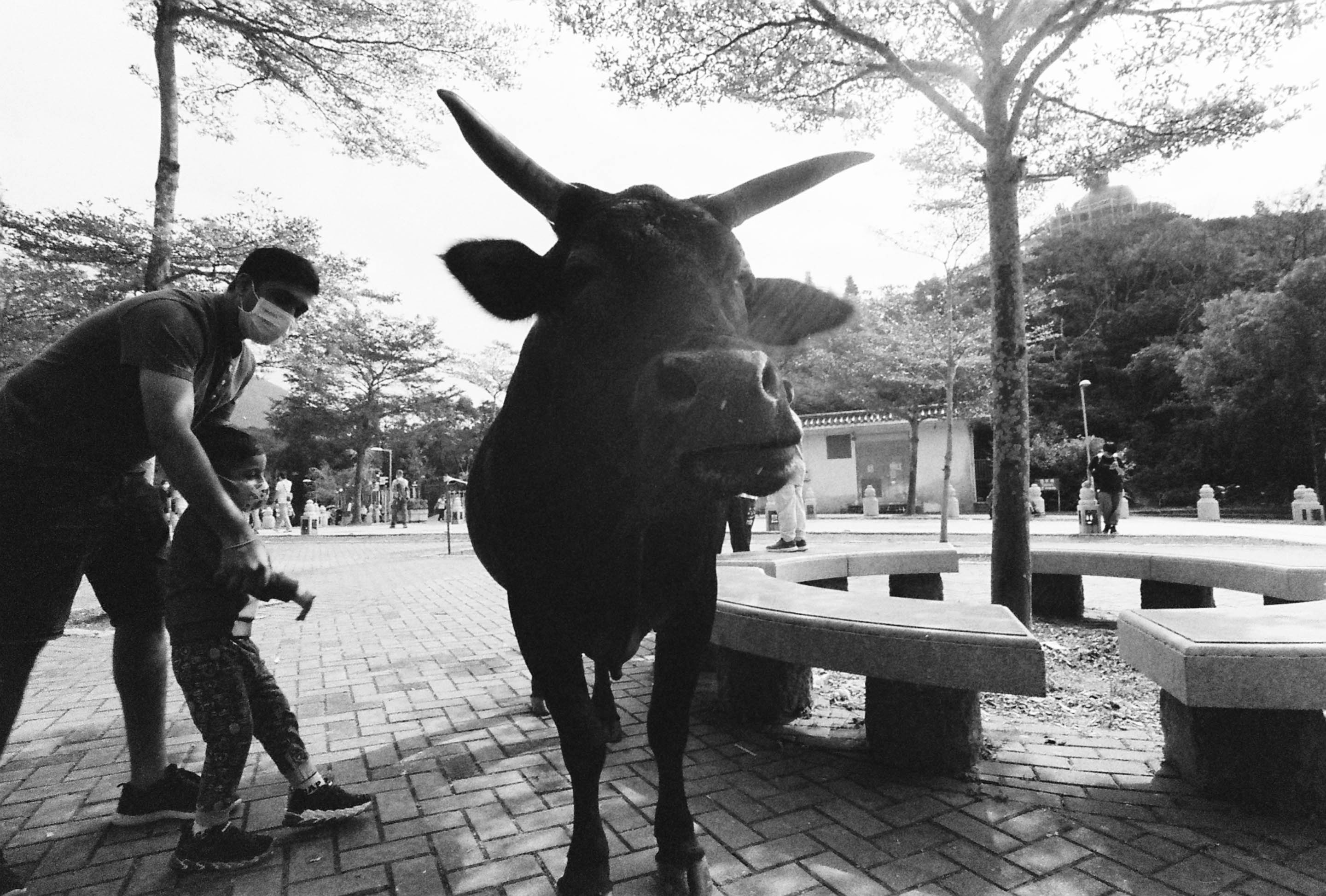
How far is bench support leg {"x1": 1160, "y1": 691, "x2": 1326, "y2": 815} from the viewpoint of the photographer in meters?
2.50

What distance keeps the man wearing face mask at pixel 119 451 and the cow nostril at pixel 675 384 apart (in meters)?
1.45

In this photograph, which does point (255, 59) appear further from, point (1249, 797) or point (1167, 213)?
point (1167, 213)

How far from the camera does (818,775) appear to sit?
3000mm

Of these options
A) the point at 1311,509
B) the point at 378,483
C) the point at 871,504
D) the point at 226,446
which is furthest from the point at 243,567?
the point at 378,483

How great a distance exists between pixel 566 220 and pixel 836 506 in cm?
3286

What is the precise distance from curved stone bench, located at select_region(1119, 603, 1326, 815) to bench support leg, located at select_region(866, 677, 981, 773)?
70 centimetres

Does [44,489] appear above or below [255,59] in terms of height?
below

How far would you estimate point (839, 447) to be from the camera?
34.0 metres

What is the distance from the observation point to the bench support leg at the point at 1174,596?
215 inches

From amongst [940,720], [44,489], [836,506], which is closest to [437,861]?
[44,489]

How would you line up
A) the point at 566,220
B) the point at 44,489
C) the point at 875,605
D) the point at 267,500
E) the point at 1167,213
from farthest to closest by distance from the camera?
the point at 1167,213, the point at 875,605, the point at 267,500, the point at 44,489, the point at 566,220

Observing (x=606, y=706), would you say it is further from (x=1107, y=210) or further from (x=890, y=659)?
(x=1107, y=210)

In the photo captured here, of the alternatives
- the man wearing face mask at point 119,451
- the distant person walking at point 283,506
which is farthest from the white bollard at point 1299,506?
the distant person walking at point 283,506

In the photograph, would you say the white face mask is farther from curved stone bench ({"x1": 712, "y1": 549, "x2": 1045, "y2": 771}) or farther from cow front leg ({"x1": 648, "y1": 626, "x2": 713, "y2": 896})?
curved stone bench ({"x1": 712, "y1": 549, "x2": 1045, "y2": 771})
